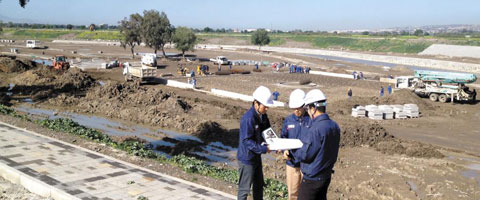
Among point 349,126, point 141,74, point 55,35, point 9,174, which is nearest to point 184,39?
point 141,74

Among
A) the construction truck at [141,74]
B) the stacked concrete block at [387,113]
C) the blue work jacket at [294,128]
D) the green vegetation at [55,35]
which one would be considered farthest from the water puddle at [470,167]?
the green vegetation at [55,35]

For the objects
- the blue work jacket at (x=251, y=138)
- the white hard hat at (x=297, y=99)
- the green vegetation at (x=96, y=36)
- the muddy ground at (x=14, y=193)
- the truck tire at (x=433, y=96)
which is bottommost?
the truck tire at (x=433, y=96)

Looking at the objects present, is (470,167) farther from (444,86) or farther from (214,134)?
(444,86)

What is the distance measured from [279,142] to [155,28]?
158 feet

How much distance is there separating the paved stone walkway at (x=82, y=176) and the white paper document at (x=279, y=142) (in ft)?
8.20

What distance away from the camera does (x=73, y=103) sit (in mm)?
22797

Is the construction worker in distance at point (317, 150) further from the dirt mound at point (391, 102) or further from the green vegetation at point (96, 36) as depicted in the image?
the green vegetation at point (96, 36)

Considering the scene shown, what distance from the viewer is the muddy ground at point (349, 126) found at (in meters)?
11.7

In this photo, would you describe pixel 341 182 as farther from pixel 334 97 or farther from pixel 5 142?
pixel 334 97

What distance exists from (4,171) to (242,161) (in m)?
5.52

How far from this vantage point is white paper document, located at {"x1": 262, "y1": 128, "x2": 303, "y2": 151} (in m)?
5.12

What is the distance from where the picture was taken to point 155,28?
5122cm

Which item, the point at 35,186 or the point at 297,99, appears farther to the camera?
the point at 35,186

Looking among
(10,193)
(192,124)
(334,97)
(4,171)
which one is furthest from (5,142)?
(334,97)
